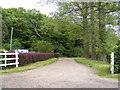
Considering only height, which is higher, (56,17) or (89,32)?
(56,17)

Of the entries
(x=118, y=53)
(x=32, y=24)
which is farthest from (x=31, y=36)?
(x=118, y=53)

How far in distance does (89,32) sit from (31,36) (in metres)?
23.7

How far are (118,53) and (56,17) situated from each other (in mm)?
10844

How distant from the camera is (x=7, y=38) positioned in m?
35.4

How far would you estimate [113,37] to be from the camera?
13969 millimetres

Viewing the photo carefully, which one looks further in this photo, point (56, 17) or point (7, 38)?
point (7, 38)

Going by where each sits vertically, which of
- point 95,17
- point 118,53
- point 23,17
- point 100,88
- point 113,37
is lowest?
point 100,88

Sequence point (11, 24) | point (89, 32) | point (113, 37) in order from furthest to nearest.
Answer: point (11, 24) → point (89, 32) → point (113, 37)

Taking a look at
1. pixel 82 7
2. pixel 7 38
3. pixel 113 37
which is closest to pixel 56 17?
pixel 82 7

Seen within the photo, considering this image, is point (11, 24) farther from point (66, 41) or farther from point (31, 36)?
point (66, 41)

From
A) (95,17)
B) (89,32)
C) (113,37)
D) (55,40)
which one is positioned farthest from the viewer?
(55,40)

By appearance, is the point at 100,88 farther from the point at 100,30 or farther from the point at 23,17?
the point at 23,17

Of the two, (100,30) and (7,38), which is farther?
(7,38)

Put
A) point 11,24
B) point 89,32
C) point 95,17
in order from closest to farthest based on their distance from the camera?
point 95,17 → point 89,32 → point 11,24
